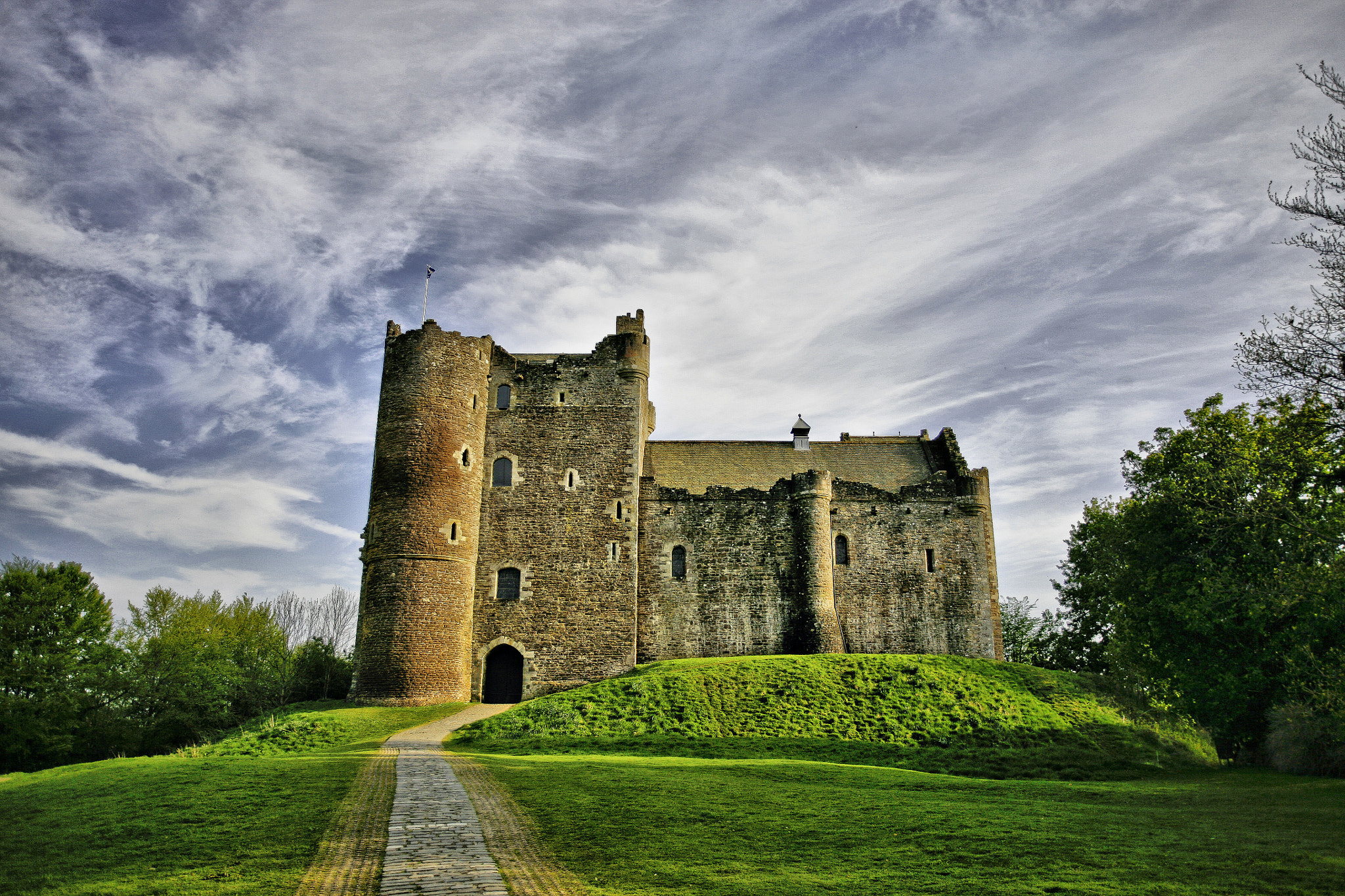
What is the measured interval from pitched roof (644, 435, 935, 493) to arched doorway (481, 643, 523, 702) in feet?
31.6

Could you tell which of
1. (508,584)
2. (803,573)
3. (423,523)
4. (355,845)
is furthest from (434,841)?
(803,573)

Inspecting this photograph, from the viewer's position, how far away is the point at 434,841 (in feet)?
38.4

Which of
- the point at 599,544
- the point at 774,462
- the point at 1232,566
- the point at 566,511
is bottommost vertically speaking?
the point at 1232,566

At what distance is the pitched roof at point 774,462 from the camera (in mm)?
38281

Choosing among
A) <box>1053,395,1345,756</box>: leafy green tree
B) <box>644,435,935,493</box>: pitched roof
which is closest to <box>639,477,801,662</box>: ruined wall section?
<box>644,435,935,493</box>: pitched roof

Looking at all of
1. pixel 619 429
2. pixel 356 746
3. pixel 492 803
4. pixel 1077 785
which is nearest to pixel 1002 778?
pixel 1077 785

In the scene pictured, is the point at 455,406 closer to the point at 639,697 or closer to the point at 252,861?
the point at 639,697

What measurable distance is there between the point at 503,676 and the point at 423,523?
6.71 meters

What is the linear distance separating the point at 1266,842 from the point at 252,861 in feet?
45.4

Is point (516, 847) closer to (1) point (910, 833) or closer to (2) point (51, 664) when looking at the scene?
(1) point (910, 833)

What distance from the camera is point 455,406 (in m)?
33.3

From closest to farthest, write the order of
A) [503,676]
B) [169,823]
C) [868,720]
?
[169,823] → [868,720] → [503,676]

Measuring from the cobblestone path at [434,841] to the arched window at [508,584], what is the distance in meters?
14.0

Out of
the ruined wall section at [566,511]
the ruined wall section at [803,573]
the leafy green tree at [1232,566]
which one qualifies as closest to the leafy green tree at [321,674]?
the ruined wall section at [566,511]
